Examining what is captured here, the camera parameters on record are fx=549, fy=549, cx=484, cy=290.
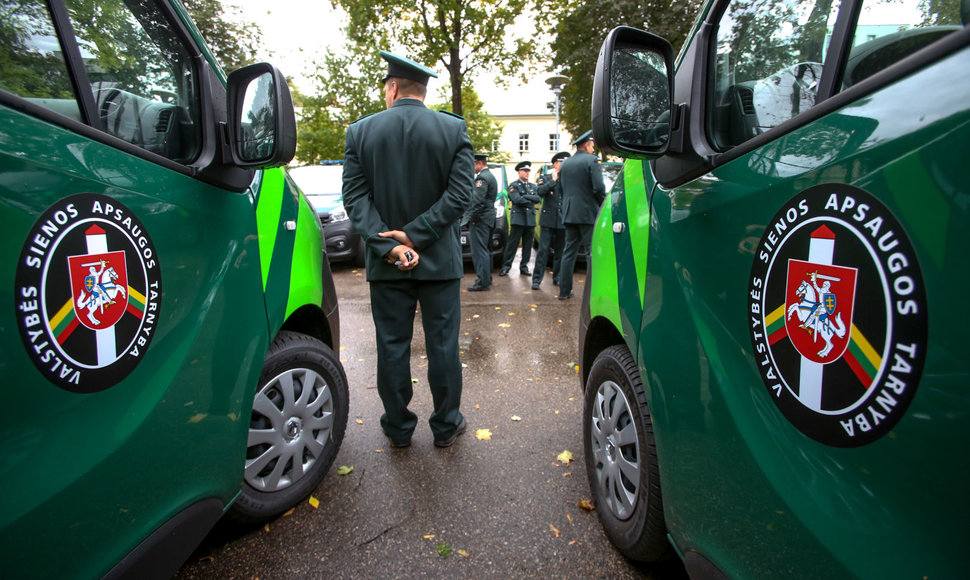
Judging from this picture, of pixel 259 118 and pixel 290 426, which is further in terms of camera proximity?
pixel 290 426

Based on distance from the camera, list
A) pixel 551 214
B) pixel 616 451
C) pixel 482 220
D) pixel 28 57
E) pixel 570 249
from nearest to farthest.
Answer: pixel 28 57 → pixel 616 451 → pixel 570 249 → pixel 482 220 → pixel 551 214

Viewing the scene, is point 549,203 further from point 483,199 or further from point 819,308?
point 819,308

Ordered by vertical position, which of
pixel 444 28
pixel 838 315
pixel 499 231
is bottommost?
pixel 838 315

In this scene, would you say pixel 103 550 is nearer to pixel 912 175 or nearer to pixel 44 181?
pixel 44 181

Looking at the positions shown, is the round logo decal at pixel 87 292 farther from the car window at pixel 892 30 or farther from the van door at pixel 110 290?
the car window at pixel 892 30

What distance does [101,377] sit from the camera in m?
1.28

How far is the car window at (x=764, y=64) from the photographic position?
125cm

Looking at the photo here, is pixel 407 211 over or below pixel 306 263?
over

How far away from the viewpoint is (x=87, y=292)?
1237 millimetres

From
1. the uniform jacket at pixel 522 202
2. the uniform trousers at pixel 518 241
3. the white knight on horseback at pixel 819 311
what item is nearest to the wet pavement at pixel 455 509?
the white knight on horseback at pixel 819 311

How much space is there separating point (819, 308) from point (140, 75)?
1875mm

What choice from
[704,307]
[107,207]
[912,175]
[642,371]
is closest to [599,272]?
[642,371]

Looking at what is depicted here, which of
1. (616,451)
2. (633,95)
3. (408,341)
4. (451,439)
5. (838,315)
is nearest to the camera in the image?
(838,315)

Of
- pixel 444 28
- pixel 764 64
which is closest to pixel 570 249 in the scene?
pixel 764 64
